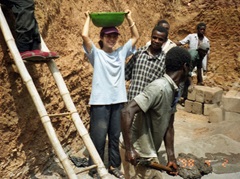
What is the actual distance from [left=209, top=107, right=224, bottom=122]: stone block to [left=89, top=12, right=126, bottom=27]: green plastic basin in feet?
13.3

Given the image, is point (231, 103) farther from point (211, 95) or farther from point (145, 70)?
point (145, 70)

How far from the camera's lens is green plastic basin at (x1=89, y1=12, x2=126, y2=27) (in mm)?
3185

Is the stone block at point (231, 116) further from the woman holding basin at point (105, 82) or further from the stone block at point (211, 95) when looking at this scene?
the woman holding basin at point (105, 82)

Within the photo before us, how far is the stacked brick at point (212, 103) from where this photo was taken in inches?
270

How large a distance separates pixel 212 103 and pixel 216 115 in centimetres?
41

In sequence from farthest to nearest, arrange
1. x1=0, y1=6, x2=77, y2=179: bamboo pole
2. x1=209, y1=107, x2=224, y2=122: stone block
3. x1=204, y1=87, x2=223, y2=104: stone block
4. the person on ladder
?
x1=204, y1=87, x2=223, y2=104: stone block < x1=209, y1=107, x2=224, y2=122: stone block < the person on ladder < x1=0, y1=6, x2=77, y2=179: bamboo pole

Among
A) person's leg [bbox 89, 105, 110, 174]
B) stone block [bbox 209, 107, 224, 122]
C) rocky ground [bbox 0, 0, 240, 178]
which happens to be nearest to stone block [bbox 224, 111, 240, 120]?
stone block [bbox 209, 107, 224, 122]

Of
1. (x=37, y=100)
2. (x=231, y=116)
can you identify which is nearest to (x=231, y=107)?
(x=231, y=116)

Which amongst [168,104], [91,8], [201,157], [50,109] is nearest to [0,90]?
[50,109]

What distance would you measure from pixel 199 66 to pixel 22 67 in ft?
18.1

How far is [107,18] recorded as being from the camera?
3.21m

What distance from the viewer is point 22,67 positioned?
263 cm

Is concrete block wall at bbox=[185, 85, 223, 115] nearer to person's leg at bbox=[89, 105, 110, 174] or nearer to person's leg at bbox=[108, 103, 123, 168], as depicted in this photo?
person's leg at bbox=[108, 103, 123, 168]

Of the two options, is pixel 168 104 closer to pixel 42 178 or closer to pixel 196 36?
pixel 42 178
